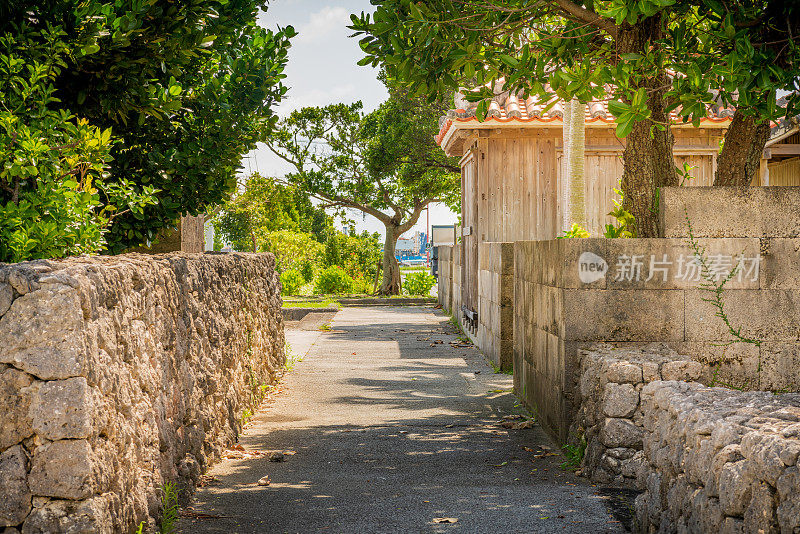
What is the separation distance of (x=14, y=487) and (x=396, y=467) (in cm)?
326

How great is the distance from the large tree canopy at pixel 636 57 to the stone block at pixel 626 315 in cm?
87

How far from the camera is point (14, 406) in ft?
11.3

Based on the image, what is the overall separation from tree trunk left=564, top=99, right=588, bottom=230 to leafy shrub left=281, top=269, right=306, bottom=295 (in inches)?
853

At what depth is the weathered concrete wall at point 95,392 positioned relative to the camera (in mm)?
3416

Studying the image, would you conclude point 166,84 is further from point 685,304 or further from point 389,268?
point 389,268

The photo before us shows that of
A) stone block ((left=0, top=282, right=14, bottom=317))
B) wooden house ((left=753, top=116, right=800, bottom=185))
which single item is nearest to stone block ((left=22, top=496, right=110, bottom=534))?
stone block ((left=0, top=282, right=14, bottom=317))

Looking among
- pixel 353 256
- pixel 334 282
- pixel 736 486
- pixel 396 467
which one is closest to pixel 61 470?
pixel 736 486

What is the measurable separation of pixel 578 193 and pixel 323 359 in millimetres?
4720

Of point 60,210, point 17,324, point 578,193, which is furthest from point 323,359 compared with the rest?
point 17,324

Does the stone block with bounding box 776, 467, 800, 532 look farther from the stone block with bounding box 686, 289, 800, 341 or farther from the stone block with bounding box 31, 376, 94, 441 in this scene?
the stone block with bounding box 686, 289, 800, 341

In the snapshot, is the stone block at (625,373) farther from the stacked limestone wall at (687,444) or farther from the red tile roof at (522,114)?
the red tile roof at (522,114)

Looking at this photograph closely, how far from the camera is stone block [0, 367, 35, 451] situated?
3.42 meters

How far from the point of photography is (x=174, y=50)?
6.19m

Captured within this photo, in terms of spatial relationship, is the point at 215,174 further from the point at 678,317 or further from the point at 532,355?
the point at 678,317
